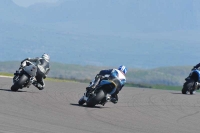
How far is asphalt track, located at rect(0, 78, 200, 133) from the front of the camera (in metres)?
17.0

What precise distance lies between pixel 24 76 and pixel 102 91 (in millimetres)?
5212

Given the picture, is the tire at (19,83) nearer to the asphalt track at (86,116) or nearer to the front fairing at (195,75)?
the asphalt track at (86,116)

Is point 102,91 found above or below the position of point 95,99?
above

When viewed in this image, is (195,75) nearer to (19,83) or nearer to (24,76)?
(24,76)

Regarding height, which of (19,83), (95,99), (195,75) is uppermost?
(195,75)

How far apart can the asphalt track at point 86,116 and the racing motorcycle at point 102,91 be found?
0.99ft

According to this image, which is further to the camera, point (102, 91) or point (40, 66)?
point (40, 66)

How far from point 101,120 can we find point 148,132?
2.31m

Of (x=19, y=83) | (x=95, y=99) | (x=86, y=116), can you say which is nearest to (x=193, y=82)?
(x=19, y=83)

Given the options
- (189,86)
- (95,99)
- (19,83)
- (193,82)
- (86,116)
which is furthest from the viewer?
(189,86)

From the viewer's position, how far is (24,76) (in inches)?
1120

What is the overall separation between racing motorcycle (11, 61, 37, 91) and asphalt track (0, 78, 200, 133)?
495mm

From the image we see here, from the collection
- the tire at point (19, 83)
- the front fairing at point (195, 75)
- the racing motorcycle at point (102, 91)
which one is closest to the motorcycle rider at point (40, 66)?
the tire at point (19, 83)

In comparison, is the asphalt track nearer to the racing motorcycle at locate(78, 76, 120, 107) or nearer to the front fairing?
the racing motorcycle at locate(78, 76, 120, 107)
